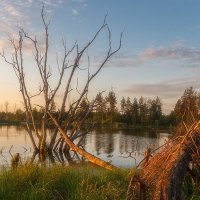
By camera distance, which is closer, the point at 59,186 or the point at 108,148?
the point at 59,186

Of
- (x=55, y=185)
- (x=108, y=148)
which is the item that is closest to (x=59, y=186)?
(x=55, y=185)

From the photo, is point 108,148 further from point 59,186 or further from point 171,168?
point 171,168

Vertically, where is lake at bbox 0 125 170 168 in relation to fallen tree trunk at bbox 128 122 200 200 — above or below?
below

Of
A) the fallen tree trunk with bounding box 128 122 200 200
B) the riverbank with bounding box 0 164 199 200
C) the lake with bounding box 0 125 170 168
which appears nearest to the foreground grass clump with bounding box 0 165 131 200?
the riverbank with bounding box 0 164 199 200

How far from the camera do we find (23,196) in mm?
7156

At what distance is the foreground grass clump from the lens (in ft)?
23.4

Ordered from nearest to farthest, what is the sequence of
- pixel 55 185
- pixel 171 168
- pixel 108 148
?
1. pixel 171 168
2. pixel 55 185
3. pixel 108 148

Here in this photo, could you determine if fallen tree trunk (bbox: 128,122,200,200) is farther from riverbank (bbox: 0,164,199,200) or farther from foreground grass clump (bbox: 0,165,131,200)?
foreground grass clump (bbox: 0,165,131,200)

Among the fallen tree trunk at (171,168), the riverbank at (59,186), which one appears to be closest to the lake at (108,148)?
the fallen tree trunk at (171,168)

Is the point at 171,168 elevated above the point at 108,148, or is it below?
above

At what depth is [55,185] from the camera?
7906 mm

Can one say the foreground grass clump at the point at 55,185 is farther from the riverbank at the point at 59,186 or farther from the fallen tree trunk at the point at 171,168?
the fallen tree trunk at the point at 171,168

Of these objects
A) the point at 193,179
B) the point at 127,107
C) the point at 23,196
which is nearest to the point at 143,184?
the point at 193,179

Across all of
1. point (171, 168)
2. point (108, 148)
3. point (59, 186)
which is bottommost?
point (108, 148)
